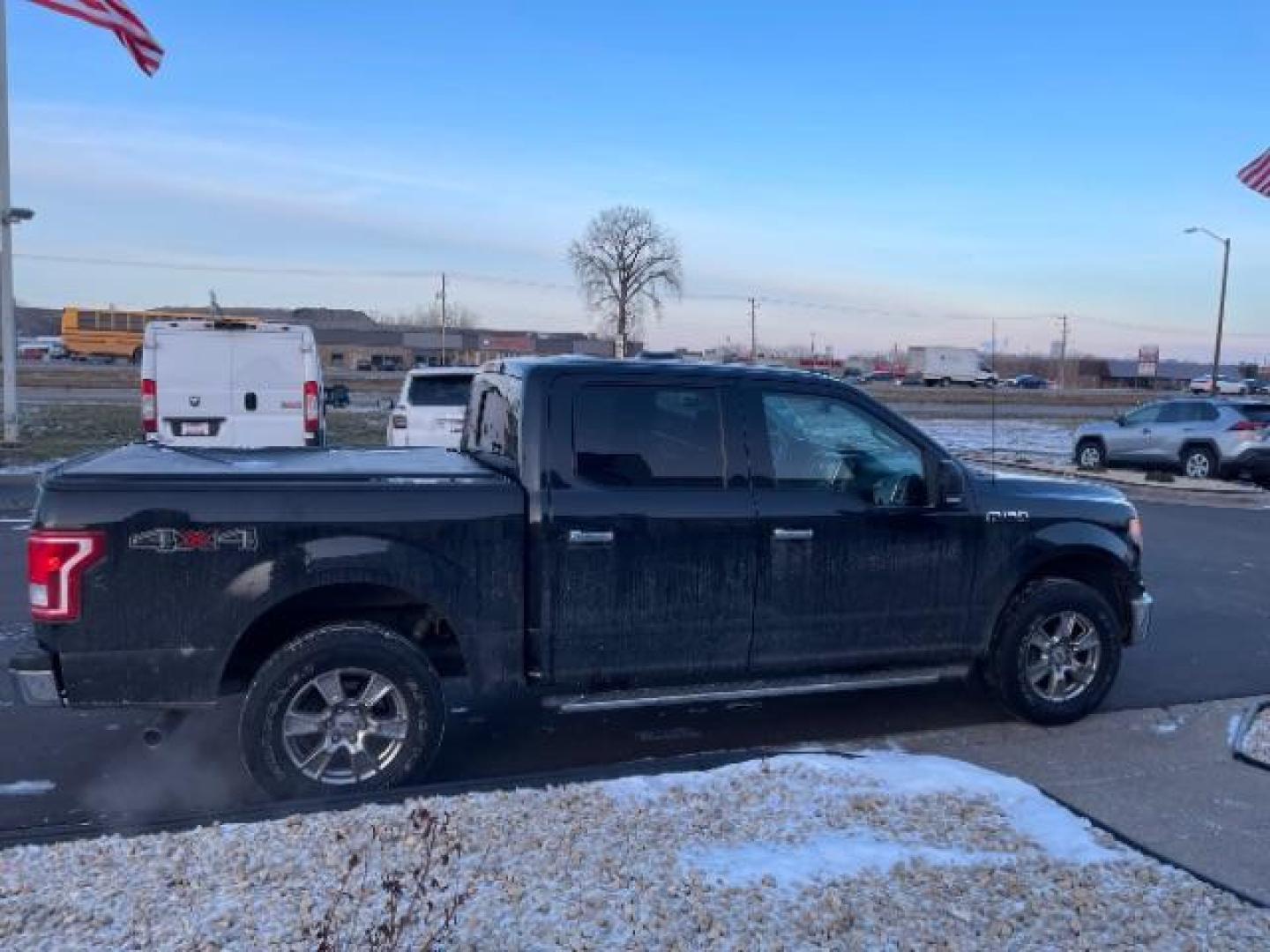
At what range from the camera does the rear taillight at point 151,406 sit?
12.1 m

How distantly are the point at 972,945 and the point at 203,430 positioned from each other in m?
11.0

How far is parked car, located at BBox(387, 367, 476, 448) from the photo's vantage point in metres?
13.0

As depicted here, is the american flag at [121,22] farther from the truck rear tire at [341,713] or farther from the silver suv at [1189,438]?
the silver suv at [1189,438]

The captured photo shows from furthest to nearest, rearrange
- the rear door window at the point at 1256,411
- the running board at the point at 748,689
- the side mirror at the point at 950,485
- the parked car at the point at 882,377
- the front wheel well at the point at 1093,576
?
the parked car at the point at 882,377 → the rear door window at the point at 1256,411 → the front wheel well at the point at 1093,576 → the side mirror at the point at 950,485 → the running board at the point at 748,689

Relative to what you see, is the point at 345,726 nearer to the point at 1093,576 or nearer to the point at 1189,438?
the point at 1093,576

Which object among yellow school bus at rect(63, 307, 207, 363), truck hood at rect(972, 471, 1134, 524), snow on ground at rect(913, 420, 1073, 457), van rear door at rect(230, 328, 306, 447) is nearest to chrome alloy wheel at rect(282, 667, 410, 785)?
truck hood at rect(972, 471, 1134, 524)

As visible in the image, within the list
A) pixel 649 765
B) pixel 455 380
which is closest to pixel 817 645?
pixel 649 765

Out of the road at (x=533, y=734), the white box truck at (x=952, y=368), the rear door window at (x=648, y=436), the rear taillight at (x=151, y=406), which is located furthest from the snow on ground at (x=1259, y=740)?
the white box truck at (x=952, y=368)

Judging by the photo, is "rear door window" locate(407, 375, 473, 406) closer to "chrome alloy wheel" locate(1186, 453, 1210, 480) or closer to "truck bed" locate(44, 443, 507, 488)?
"truck bed" locate(44, 443, 507, 488)

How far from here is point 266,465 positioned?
4859 mm

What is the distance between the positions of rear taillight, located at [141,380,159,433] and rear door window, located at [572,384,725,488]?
28.6 feet

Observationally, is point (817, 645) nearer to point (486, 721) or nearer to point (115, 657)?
point (486, 721)

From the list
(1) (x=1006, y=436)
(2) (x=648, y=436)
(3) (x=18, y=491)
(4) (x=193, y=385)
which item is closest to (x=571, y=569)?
(2) (x=648, y=436)

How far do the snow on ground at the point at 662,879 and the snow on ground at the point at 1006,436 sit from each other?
1849 cm
